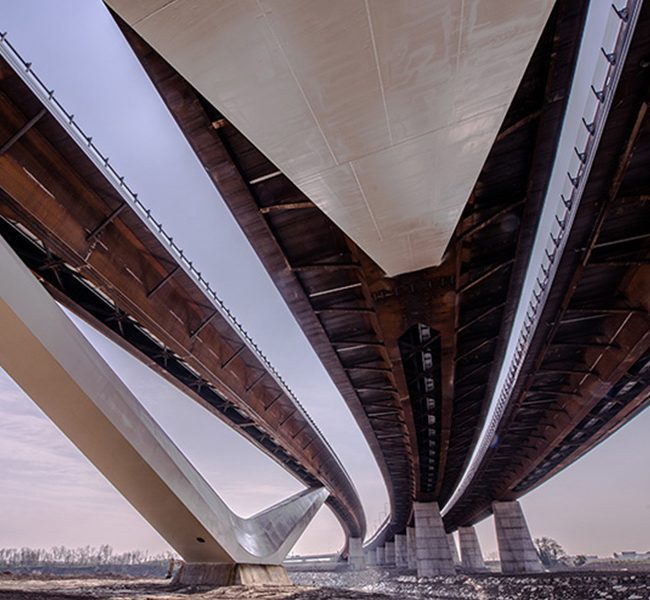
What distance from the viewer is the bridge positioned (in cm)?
469

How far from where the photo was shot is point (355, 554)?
3061 inches

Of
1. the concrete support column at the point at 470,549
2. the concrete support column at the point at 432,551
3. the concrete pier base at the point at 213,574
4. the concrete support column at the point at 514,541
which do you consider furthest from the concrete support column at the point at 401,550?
the concrete pier base at the point at 213,574

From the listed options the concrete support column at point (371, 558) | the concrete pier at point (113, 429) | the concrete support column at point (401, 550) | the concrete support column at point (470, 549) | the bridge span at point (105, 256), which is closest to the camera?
the bridge span at point (105, 256)

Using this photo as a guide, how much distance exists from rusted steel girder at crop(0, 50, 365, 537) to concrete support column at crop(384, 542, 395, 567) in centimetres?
8454

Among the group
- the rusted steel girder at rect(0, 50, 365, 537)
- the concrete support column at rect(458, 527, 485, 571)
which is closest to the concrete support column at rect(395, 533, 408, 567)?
the concrete support column at rect(458, 527, 485, 571)

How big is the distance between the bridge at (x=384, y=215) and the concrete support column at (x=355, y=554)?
66.3 metres

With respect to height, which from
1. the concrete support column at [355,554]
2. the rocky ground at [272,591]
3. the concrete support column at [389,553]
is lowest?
the rocky ground at [272,591]

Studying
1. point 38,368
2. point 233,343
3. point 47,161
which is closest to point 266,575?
point 233,343

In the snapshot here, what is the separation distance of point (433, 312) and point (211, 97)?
365 inches

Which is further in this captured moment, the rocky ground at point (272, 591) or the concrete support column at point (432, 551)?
the concrete support column at point (432, 551)

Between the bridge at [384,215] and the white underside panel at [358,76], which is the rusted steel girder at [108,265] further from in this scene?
the white underside panel at [358,76]

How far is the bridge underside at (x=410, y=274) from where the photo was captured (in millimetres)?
7215

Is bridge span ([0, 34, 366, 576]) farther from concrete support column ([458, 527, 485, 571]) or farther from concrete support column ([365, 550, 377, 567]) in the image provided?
concrete support column ([365, 550, 377, 567])

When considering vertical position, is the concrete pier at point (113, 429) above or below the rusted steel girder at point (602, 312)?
below
